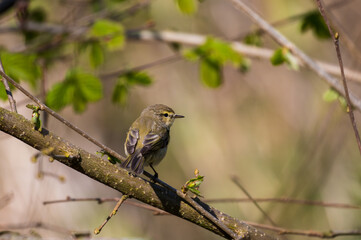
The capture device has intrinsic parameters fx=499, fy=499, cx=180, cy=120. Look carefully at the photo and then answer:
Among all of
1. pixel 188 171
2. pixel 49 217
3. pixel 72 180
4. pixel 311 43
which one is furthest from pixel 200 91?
pixel 49 217

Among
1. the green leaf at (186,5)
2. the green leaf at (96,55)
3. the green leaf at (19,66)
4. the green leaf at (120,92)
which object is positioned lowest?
the green leaf at (19,66)

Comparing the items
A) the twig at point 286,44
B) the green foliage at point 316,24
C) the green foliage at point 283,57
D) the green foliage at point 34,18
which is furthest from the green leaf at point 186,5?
the green foliage at point 34,18

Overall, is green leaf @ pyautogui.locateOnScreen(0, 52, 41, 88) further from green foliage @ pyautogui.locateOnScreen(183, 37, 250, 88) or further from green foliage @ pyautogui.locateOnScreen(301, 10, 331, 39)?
green foliage @ pyautogui.locateOnScreen(301, 10, 331, 39)

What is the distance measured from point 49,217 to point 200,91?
3.01 metres

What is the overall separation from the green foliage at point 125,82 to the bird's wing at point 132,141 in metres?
0.32

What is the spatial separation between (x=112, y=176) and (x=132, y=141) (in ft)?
4.41

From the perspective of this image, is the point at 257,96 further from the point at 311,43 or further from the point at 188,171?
the point at 188,171

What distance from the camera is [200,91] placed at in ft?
24.3

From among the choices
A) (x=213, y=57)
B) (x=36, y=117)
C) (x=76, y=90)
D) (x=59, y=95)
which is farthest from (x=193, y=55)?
(x=36, y=117)

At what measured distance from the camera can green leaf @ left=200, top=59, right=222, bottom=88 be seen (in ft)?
12.7

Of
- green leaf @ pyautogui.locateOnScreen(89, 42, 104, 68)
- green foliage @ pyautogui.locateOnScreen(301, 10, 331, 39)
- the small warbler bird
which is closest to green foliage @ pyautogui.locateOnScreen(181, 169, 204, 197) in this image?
the small warbler bird

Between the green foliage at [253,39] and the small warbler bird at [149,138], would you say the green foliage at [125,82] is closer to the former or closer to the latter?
the small warbler bird at [149,138]

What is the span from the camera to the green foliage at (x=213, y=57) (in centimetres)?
367

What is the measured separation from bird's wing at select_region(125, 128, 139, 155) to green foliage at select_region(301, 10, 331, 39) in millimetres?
1578
